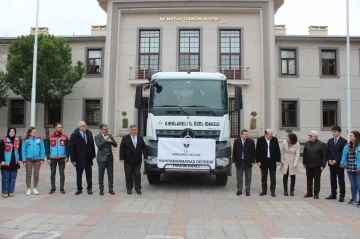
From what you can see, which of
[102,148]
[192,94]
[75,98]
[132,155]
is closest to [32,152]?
[102,148]

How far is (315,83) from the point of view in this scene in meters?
26.1

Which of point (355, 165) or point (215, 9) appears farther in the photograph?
point (215, 9)

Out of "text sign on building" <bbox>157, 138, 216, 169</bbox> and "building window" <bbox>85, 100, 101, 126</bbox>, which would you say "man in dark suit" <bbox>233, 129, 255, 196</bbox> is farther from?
"building window" <bbox>85, 100, 101, 126</bbox>

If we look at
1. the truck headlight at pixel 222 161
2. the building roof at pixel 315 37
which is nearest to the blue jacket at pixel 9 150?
the truck headlight at pixel 222 161

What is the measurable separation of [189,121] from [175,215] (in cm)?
337

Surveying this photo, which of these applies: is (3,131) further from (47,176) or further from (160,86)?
(160,86)

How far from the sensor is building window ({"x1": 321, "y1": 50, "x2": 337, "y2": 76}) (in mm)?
26297

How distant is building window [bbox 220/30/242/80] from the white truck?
47.0ft

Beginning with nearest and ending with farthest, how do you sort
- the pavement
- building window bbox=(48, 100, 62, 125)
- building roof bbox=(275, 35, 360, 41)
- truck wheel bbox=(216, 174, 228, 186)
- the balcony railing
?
the pavement
truck wheel bbox=(216, 174, 228, 186)
the balcony railing
building roof bbox=(275, 35, 360, 41)
building window bbox=(48, 100, 62, 125)

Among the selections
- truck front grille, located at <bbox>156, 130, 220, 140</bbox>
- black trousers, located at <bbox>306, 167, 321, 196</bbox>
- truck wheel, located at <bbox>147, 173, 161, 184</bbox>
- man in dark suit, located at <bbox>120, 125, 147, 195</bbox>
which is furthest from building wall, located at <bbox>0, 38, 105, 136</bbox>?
black trousers, located at <bbox>306, 167, 321, 196</bbox>

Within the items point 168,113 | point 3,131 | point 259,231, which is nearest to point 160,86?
point 168,113

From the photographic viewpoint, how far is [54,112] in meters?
26.8

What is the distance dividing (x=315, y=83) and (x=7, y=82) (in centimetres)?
2234

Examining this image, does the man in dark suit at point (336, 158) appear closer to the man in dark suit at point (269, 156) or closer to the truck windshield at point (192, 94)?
the man in dark suit at point (269, 156)
